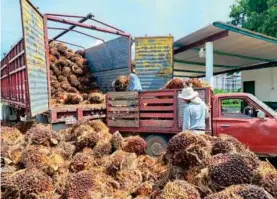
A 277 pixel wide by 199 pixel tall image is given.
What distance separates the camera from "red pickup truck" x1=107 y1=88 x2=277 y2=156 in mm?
5887

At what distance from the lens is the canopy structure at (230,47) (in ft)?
29.6

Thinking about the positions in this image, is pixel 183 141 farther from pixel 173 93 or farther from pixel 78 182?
pixel 173 93

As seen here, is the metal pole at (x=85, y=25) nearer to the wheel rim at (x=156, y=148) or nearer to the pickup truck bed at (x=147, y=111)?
the pickup truck bed at (x=147, y=111)

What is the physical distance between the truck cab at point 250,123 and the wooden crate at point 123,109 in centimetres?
180

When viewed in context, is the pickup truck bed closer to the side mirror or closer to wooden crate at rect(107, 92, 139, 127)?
wooden crate at rect(107, 92, 139, 127)

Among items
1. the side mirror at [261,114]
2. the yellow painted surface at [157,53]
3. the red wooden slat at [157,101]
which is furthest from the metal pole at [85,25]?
the side mirror at [261,114]

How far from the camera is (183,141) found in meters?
3.63

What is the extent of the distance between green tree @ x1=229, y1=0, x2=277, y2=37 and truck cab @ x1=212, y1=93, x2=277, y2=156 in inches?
411

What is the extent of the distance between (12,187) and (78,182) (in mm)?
698

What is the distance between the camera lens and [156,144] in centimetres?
675

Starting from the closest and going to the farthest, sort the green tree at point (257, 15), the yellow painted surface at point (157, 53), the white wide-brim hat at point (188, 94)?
the white wide-brim hat at point (188, 94) → the yellow painted surface at point (157, 53) → the green tree at point (257, 15)

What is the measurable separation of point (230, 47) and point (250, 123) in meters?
6.21

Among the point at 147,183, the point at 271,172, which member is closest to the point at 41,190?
the point at 147,183

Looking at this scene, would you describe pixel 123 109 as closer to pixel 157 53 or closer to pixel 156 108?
pixel 156 108
